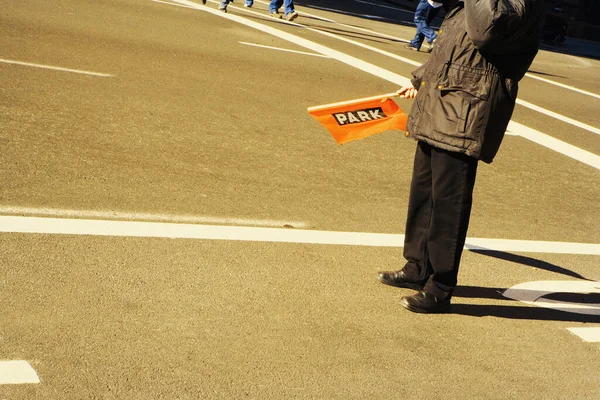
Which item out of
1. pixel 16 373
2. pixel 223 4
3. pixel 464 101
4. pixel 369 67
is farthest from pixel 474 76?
pixel 223 4

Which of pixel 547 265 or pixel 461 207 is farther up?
pixel 461 207

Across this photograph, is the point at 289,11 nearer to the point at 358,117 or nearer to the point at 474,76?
the point at 358,117

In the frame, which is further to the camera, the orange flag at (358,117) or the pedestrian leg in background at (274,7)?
the pedestrian leg in background at (274,7)

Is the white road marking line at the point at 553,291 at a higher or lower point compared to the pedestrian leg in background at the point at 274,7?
lower

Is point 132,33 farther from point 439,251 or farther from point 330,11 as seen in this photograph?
point 330,11

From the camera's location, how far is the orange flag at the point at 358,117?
16.8 feet

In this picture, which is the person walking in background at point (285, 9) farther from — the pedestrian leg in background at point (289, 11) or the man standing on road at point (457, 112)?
the man standing on road at point (457, 112)

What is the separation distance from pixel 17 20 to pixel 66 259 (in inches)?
299

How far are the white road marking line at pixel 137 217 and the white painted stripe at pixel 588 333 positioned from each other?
1.87 metres

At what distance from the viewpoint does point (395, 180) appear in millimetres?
7398

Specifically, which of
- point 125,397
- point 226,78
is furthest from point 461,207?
point 226,78

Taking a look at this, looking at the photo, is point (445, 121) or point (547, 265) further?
point (547, 265)

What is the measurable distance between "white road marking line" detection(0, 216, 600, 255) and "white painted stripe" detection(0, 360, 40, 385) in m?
1.47

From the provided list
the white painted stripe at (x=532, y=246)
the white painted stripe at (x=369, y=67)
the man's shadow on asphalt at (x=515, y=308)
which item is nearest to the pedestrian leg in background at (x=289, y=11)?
the white painted stripe at (x=369, y=67)
